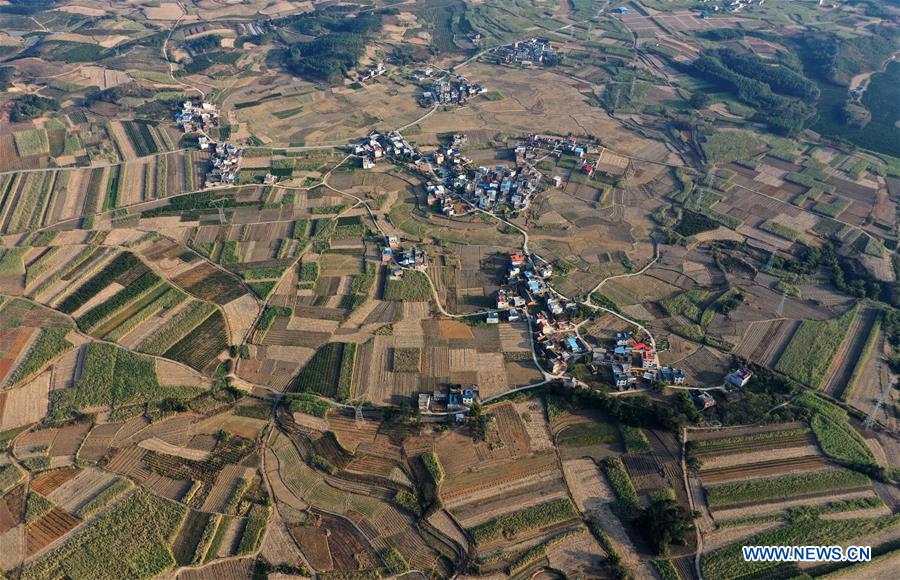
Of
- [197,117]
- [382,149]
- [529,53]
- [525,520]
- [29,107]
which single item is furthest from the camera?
[529,53]

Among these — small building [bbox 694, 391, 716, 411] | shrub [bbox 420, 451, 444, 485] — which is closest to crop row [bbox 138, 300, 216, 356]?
shrub [bbox 420, 451, 444, 485]

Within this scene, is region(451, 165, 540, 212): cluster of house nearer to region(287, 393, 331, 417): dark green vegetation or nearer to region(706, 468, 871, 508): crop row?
region(287, 393, 331, 417): dark green vegetation

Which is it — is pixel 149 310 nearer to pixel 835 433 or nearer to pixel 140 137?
pixel 140 137

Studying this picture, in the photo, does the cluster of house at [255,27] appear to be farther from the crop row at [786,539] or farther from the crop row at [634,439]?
the crop row at [786,539]

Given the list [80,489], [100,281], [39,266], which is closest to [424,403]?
[80,489]

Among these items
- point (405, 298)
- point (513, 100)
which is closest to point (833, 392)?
point (405, 298)

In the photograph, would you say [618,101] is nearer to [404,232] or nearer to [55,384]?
[404,232]

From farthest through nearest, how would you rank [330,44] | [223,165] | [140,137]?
[330,44]
[140,137]
[223,165]
